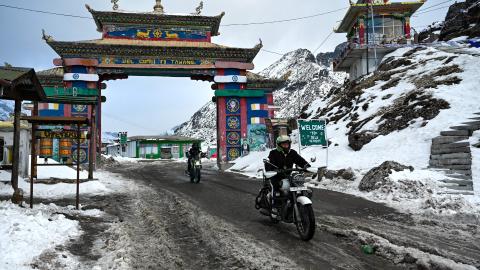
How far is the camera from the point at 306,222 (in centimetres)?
576

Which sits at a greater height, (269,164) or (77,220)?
(269,164)

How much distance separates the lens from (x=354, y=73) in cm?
4159

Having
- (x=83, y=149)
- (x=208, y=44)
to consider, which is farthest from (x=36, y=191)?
(x=208, y=44)

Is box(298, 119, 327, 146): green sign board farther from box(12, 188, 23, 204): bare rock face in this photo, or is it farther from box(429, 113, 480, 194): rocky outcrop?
box(12, 188, 23, 204): bare rock face

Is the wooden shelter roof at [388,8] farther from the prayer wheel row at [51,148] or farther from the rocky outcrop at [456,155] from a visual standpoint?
the prayer wheel row at [51,148]

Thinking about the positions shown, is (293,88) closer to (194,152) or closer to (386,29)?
(386,29)

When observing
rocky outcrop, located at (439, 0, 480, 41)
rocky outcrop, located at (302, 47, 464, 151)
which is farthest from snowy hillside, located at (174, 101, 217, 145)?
rocky outcrop, located at (302, 47, 464, 151)

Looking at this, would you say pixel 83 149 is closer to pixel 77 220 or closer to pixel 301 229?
pixel 77 220

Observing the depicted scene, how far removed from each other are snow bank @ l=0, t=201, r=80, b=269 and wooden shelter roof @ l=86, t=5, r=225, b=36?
67.4 ft

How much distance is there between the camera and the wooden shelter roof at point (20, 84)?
7.20 m

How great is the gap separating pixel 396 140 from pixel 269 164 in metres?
9.72

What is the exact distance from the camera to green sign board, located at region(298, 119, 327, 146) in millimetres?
15484

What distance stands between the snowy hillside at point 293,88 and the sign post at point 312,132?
93.0 m

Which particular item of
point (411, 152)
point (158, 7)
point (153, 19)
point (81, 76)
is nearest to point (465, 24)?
point (158, 7)
